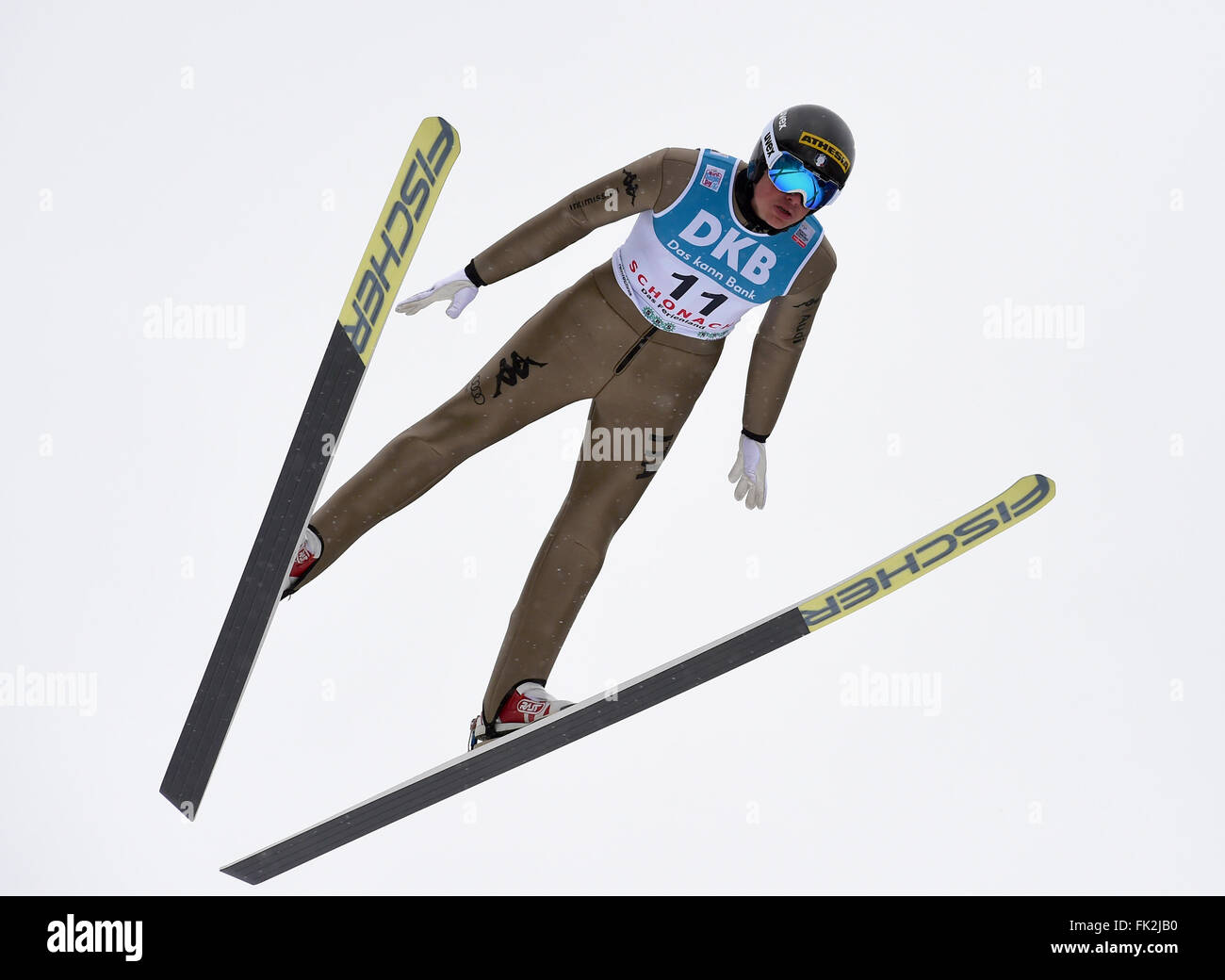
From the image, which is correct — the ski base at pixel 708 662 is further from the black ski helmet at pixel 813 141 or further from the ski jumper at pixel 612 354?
the black ski helmet at pixel 813 141

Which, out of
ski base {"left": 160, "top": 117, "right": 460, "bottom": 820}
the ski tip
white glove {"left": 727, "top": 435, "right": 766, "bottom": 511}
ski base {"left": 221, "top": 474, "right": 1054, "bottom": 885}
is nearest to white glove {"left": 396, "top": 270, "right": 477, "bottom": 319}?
ski base {"left": 160, "top": 117, "right": 460, "bottom": 820}

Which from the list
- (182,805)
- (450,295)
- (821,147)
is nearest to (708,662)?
(450,295)

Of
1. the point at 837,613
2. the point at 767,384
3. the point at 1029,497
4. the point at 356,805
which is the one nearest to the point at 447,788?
the point at 356,805

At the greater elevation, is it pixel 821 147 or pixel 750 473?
pixel 821 147

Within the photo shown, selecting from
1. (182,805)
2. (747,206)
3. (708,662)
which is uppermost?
(747,206)

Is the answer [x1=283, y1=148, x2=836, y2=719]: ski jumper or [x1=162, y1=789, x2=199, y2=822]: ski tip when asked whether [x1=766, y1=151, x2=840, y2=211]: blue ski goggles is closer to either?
[x1=283, y1=148, x2=836, y2=719]: ski jumper

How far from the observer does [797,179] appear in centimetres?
286

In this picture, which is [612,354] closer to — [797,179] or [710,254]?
[710,254]

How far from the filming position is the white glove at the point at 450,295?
3.02 m

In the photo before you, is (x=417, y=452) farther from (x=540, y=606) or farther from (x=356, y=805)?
(x=356, y=805)

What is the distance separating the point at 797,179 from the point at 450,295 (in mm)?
894

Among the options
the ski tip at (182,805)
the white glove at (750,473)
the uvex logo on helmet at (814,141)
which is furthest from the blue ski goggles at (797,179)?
the ski tip at (182,805)

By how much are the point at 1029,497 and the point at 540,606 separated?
1261mm
